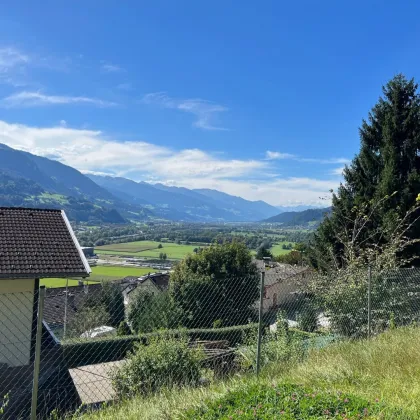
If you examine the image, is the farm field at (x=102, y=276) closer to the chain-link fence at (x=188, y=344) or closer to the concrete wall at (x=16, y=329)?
the concrete wall at (x=16, y=329)

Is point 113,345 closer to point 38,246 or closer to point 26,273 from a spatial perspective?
point 38,246

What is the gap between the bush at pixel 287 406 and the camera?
2830mm

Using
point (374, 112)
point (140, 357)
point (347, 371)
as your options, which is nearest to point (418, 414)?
point (347, 371)

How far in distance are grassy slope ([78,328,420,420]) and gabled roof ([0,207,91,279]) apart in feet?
21.2

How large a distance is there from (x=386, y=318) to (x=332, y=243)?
6168mm

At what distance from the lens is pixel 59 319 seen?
24719 mm

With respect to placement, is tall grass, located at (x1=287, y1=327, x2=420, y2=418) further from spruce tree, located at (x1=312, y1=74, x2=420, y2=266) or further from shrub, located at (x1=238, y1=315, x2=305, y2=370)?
spruce tree, located at (x1=312, y1=74, x2=420, y2=266)

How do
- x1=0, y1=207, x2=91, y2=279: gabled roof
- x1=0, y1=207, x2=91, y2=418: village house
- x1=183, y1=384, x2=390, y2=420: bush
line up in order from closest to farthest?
x1=183, y1=384, x2=390, y2=420: bush → x1=0, y1=207, x2=91, y2=418: village house → x1=0, y1=207, x2=91, y2=279: gabled roof

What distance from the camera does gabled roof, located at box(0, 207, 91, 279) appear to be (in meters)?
9.27

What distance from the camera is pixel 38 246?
33.5 feet

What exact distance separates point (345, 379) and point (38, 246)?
884 cm

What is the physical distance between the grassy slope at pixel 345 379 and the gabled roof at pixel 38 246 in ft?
21.2

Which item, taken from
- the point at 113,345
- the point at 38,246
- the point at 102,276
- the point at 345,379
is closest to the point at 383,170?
the point at 345,379

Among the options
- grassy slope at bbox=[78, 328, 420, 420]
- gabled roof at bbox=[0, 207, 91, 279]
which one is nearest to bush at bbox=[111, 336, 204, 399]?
grassy slope at bbox=[78, 328, 420, 420]
